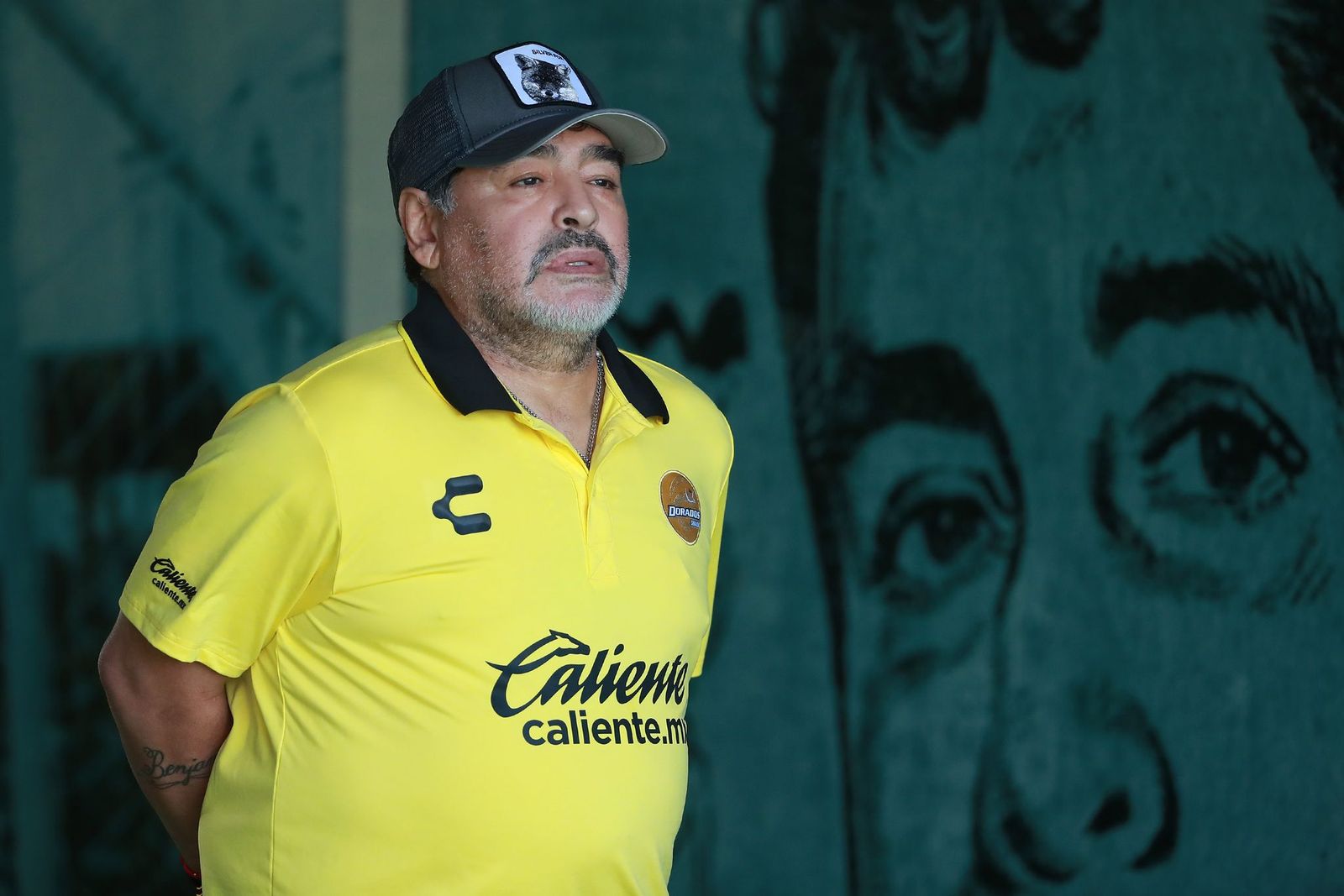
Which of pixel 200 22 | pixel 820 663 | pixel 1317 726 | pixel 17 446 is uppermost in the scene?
pixel 200 22

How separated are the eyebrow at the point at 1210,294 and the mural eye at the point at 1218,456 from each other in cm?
20

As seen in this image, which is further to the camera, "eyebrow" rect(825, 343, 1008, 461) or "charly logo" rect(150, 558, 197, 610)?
"eyebrow" rect(825, 343, 1008, 461)

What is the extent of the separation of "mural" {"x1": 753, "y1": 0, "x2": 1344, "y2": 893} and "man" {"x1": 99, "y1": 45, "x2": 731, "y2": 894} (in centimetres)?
170

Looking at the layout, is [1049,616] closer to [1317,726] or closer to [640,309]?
[1317,726]

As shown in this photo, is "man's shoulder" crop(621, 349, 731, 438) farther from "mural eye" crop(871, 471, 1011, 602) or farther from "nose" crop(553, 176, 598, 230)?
"mural eye" crop(871, 471, 1011, 602)

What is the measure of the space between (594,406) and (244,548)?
63 cm

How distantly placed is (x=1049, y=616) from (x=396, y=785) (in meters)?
2.30

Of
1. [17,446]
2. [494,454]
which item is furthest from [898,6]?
[17,446]

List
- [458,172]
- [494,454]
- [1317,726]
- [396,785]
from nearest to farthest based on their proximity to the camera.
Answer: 1. [396,785]
2. [494,454]
3. [458,172]
4. [1317,726]

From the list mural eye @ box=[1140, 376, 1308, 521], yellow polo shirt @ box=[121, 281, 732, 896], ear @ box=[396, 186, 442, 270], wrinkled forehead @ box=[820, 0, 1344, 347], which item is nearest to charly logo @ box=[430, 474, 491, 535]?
yellow polo shirt @ box=[121, 281, 732, 896]

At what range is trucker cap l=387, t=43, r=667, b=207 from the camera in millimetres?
2188

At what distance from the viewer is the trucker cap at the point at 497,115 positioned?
2188 mm

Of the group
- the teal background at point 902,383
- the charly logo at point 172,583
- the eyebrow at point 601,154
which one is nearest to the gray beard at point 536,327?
the eyebrow at point 601,154

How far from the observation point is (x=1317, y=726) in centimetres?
377
